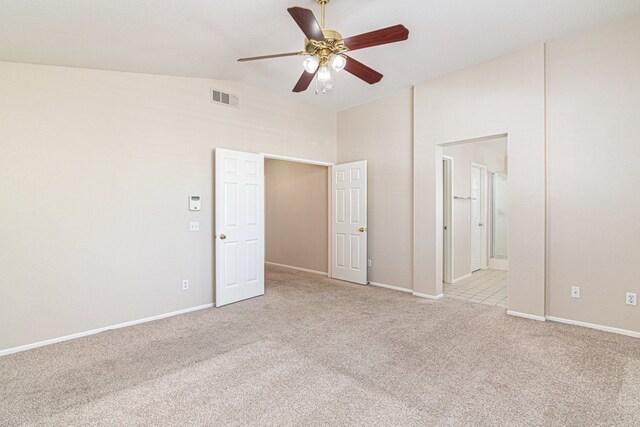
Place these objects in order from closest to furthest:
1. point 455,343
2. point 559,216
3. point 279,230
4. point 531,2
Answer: point 531,2 < point 455,343 < point 559,216 < point 279,230

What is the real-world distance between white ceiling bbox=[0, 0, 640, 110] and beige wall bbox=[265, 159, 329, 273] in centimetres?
275

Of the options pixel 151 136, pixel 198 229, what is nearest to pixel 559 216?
pixel 198 229

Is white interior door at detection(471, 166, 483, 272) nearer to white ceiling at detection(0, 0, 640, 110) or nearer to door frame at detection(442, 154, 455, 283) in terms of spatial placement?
door frame at detection(442, 154, 455, 283)

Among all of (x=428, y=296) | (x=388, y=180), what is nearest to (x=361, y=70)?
(x=388, y=180)

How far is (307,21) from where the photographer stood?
210 cm

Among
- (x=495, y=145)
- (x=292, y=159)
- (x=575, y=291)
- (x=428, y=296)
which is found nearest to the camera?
(x=575, y=291)

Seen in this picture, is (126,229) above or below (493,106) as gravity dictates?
below

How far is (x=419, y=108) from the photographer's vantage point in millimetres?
4508

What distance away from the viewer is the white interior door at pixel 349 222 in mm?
5203

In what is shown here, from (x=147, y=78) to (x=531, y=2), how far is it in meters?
3.94

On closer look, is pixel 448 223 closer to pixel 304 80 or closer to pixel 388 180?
pixel 388 180

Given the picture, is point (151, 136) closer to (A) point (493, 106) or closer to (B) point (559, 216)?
(A) point (493, 106)

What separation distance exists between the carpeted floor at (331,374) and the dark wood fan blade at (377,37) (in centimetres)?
256

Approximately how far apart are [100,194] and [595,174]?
5.18 meters
